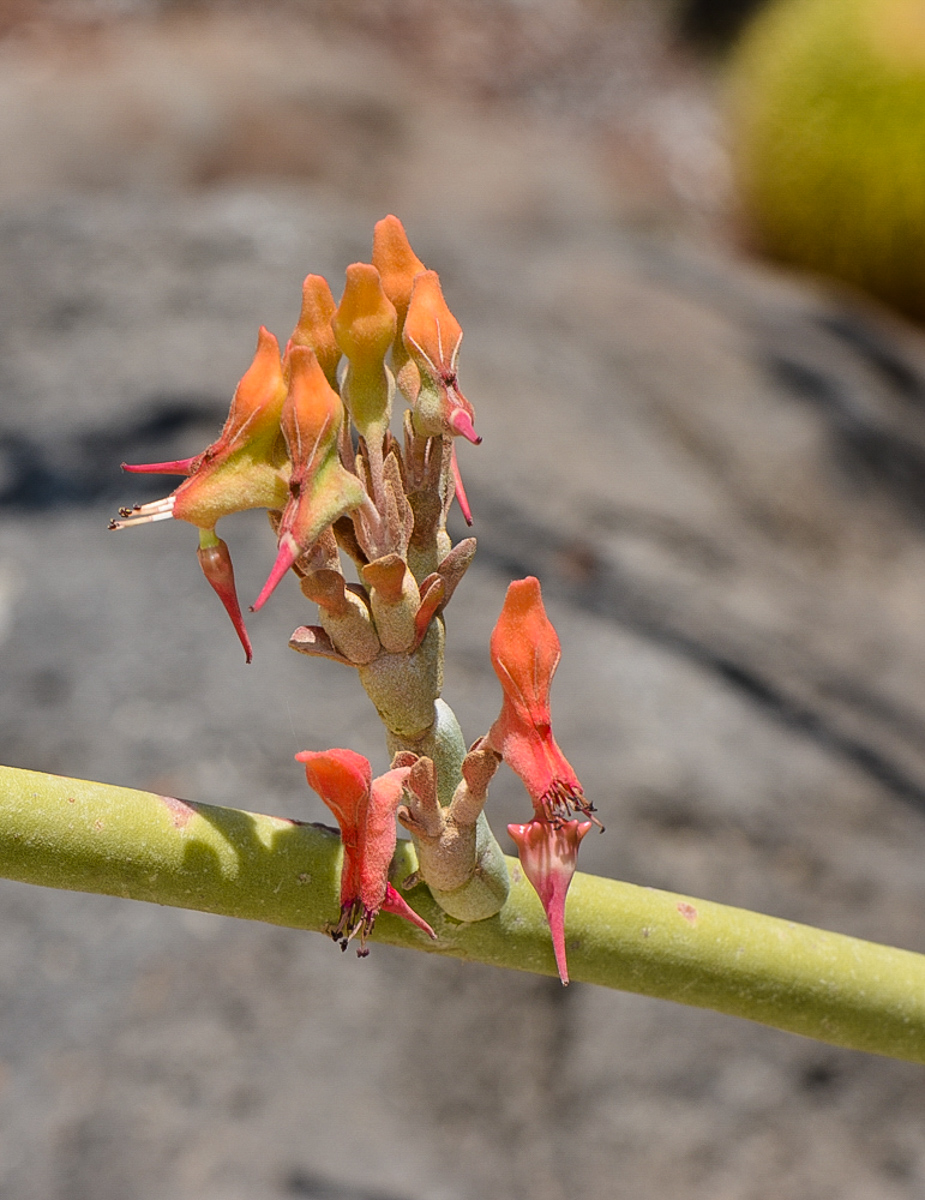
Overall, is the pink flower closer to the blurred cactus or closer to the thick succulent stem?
the thick succulent stem

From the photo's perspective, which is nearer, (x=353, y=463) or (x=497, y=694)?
(x=353, y=463)

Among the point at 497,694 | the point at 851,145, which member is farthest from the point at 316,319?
the point at 851,145

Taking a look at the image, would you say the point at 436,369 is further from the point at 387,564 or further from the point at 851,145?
the point at 851,145

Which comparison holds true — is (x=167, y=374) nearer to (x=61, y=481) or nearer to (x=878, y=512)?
(x=61, y=481)

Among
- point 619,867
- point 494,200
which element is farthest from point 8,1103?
point 494,200

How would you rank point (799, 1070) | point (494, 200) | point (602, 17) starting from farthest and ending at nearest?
point (602, 17) → point (494, 200) → point (799, 1070)

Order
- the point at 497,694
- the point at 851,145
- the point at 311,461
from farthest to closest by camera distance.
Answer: the point at 851,145 → the point at 497,694 → the point at 311,461

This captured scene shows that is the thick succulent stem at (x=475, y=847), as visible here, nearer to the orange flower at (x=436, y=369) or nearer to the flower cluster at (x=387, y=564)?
the flower cluster at (x=387, y=564)

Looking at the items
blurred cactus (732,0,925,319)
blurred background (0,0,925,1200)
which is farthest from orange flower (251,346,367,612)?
blurred cactus (732,0,925,319)
